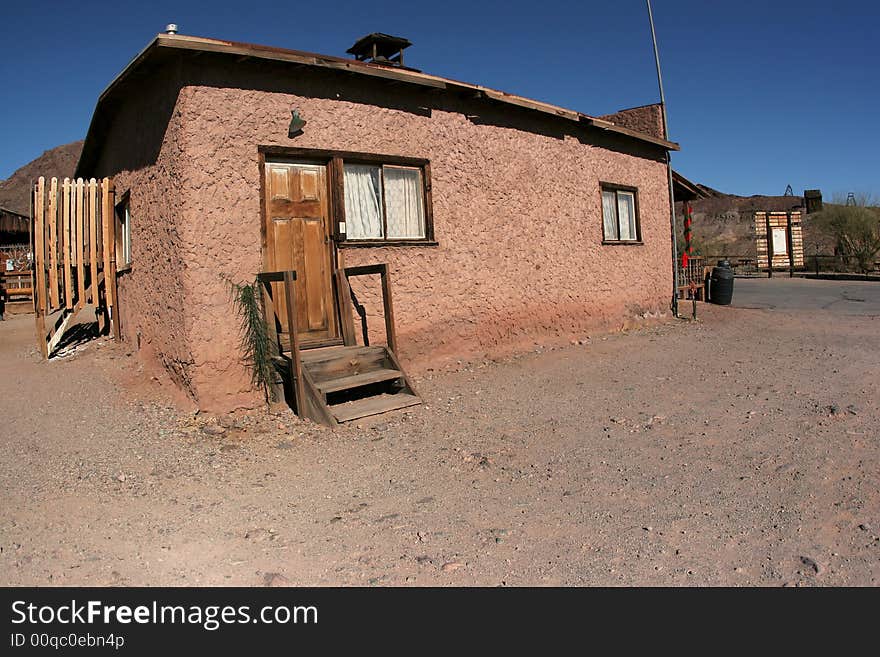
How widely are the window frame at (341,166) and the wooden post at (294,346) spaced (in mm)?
1387

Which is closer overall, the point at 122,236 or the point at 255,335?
the point at 255,335

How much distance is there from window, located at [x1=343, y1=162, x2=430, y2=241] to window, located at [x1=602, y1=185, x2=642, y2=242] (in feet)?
13.3

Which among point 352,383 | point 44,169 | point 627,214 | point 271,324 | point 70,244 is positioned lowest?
point 352,383

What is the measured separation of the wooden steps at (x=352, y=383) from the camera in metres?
5.93

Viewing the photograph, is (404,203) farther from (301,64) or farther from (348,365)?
(348,365)

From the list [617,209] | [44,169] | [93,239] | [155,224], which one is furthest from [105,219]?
[44,169]

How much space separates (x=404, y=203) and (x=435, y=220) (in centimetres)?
42

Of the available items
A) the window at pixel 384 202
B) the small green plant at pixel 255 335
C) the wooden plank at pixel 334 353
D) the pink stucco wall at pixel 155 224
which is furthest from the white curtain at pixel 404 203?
the pink stucco wall at pixel 155 224

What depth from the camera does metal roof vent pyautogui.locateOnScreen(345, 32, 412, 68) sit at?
1025 cm

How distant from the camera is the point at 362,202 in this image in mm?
7469

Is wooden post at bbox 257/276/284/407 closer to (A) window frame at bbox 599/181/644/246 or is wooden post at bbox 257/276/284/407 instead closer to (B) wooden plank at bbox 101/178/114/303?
(B) wooden plank at bbox 101/178/114/303
